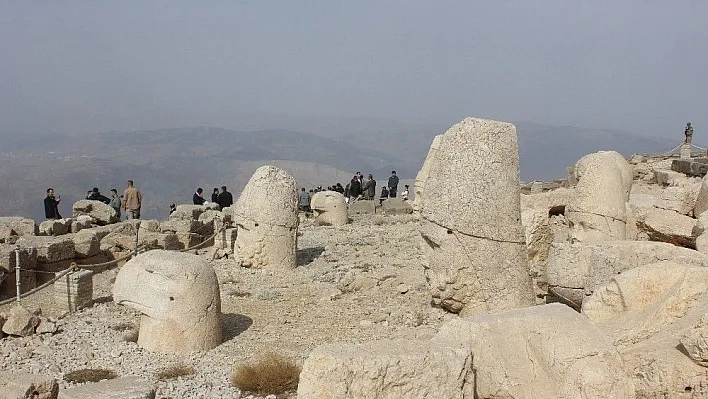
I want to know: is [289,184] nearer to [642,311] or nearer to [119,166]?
[642,311]

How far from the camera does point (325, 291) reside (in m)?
10.0

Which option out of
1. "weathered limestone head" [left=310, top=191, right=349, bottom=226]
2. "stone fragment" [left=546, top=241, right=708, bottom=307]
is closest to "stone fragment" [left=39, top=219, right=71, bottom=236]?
"weathered limestone head" [left=310, top=191, right=349, bottom=226]

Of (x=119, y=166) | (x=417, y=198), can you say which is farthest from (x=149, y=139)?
(x=417, y=198)

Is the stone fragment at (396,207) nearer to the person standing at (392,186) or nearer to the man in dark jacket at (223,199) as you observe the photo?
the person standing at (392,186)

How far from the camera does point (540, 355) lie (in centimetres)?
401

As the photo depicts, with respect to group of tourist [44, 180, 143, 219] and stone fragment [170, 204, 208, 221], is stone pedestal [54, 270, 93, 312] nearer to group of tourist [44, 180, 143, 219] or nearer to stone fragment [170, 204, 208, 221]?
stone fragment [170, 204, 208, 221]

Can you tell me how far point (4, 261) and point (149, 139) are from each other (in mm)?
186158

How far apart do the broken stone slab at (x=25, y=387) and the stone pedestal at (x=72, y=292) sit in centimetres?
397

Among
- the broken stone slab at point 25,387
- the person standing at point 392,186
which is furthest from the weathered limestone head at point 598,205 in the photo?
the person standing at point 392,186

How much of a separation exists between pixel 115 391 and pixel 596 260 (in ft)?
14.8

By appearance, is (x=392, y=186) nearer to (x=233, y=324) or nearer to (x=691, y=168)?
(x=691, y=168)

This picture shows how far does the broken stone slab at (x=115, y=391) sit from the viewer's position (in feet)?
16.0

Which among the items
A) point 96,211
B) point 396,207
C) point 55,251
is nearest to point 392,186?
point 396,207

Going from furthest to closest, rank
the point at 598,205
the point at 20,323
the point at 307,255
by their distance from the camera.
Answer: the point at 307,255
the point at 598,205
the point at 20,323
